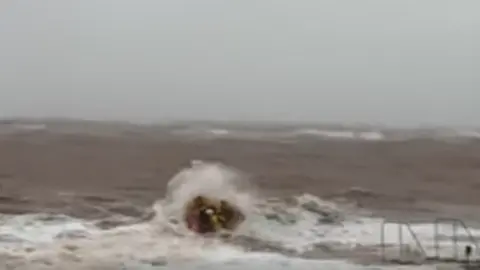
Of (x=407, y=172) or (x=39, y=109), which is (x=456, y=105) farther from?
(x=39, y=109)

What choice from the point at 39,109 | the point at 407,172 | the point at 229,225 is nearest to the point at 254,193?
the point at 229,225

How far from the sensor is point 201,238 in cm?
81

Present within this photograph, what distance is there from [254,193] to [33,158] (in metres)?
0.26

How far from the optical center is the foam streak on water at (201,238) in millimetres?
797

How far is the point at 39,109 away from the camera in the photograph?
33.6 inches

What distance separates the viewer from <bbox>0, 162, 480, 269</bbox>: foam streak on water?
2.62ft

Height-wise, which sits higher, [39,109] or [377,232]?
[39,109]

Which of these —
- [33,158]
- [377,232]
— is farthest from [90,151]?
[377,232]

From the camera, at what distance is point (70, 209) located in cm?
83

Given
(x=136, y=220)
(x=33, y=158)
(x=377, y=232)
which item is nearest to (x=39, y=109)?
(x=33, y=158)

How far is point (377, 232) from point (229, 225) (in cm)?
16

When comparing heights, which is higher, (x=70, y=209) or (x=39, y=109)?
(x=39, y=109)

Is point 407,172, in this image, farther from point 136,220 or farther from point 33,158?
point 33,158

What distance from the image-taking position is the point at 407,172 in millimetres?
800
